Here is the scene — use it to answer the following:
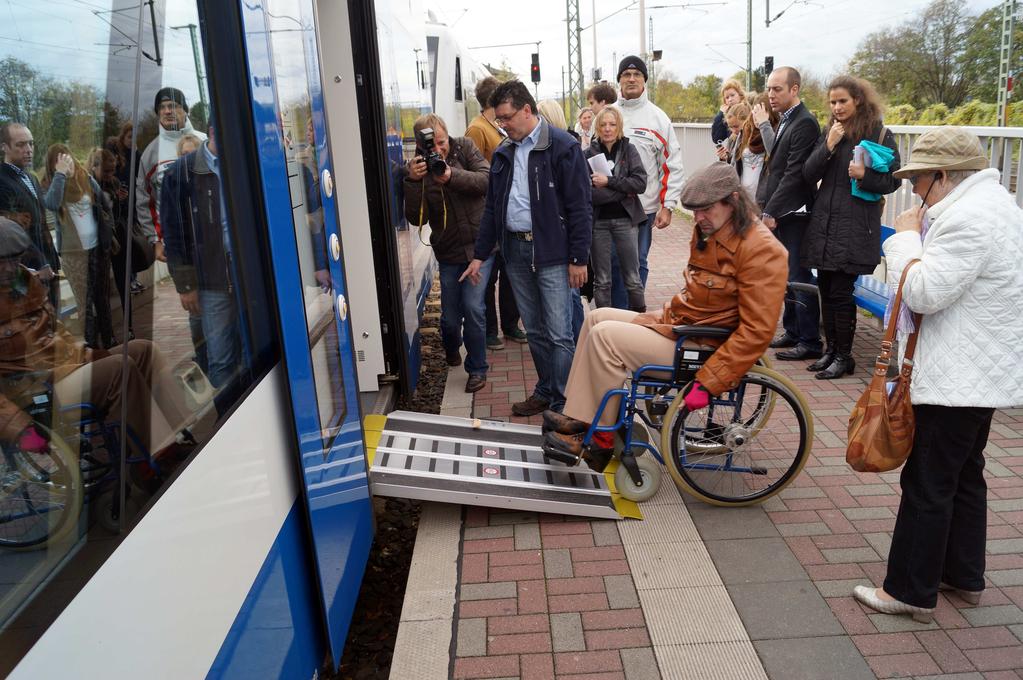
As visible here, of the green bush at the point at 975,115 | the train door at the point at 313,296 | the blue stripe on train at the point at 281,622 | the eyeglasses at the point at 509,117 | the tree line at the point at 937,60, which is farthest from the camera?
the tree line at the point at 937,60

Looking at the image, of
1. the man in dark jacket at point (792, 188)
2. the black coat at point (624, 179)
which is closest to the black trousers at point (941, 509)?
the man in dark jacket at point (792, 188)

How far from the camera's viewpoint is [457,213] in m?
5.75

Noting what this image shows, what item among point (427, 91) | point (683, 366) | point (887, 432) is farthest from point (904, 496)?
point (427, 91)

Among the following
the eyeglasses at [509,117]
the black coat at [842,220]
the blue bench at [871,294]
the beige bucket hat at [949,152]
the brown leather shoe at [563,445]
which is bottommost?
the brown leather shoe at [563,445]

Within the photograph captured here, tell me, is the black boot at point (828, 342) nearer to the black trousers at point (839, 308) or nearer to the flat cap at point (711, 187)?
the black trousers at point (839, 308)

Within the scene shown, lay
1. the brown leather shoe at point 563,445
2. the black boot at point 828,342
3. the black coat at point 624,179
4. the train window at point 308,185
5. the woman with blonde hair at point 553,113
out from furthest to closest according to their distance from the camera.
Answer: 1. the woman with blonde hair at point 553,113
2. the black coat at point 624,179
3. the black boot at point 828,342
4. the brown leather shoe at point 563,445
5. the train window at point 308,185

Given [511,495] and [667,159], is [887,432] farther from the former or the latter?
[667,159]

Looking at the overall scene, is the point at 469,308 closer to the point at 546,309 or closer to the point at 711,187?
the point at 546,309

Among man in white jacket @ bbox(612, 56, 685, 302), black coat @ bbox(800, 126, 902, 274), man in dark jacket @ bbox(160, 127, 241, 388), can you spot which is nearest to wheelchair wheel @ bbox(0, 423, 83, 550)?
man in dark jacket @ bbox(160, 127, 241, 388)

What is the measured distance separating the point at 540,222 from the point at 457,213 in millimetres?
1171

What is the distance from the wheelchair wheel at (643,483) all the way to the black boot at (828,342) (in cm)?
224

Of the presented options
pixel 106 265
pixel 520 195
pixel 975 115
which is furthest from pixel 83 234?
pixel 975 115

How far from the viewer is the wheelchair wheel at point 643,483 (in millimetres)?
4051

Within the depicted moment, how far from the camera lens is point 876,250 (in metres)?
5.44
